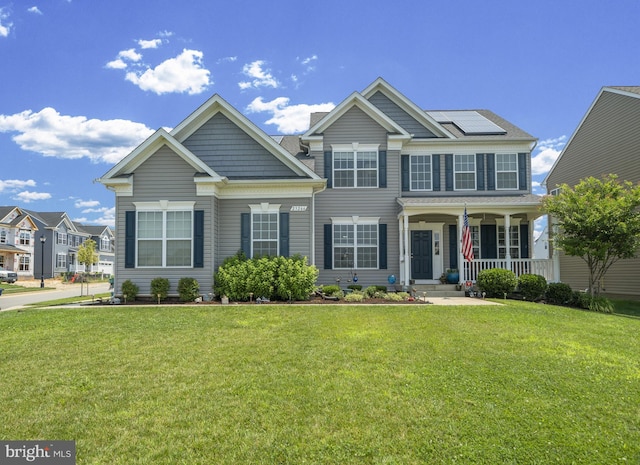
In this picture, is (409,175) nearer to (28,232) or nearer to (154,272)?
(154,272)

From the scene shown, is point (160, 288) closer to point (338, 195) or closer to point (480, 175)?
point (338, 195)

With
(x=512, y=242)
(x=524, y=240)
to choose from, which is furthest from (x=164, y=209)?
(x=524, y=240)

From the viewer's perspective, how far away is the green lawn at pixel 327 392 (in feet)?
12.6

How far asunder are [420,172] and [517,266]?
5.52 m

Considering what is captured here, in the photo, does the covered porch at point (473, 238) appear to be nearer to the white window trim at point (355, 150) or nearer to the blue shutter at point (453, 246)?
the blue shutter at point (453, 246)

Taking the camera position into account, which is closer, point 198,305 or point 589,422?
point 589,422

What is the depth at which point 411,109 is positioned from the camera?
1784cm

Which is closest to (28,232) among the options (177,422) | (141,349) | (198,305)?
(198,305)

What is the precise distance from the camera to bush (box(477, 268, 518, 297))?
1445 centimetres

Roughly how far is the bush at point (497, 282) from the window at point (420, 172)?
4.73 m

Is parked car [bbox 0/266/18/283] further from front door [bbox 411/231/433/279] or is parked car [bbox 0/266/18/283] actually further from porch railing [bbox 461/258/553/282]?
porch railing [bbox 461/258/553/282]

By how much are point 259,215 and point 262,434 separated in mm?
Answer: 10867

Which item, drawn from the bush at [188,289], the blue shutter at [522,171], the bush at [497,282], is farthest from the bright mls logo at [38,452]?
the blue shutter at [522,171]

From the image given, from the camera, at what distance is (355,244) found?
16672 mm
